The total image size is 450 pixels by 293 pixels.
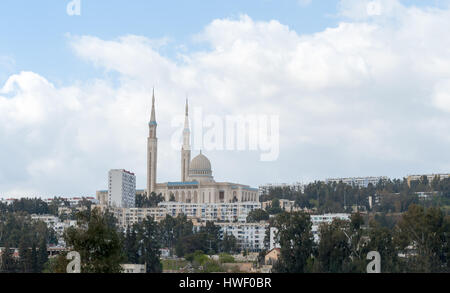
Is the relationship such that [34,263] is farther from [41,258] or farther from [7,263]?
[7,263]

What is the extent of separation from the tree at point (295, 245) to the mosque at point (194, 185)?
45748 millimetres

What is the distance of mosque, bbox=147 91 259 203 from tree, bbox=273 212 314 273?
45.7 metres

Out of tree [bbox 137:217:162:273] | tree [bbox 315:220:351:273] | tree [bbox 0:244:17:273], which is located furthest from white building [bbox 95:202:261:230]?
tree [bbox 315:220:351:273]

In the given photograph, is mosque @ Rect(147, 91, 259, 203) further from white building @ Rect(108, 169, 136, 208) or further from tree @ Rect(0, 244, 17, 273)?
tree @ Rect(0, 244, 17, 273)

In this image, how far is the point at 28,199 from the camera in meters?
73.8

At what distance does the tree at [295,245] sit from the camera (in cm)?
2931

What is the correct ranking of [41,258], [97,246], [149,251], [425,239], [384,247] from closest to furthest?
[97,246] → [425,239] → [384,247] → [41,258] → [149,251]

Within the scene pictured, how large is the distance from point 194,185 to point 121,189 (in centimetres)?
702

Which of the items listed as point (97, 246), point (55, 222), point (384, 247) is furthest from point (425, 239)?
point (55, 222)

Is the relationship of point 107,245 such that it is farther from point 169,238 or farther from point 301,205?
point 301,205

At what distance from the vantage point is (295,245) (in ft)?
101
